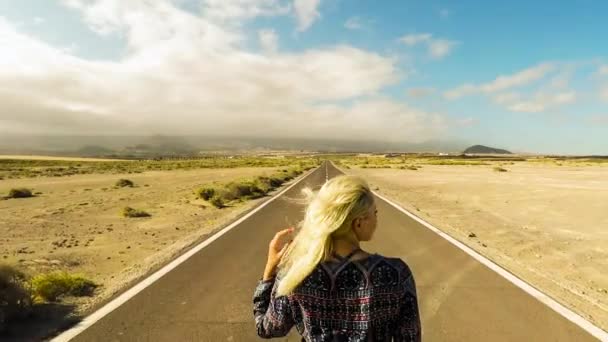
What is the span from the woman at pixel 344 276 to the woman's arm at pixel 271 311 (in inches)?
3.1

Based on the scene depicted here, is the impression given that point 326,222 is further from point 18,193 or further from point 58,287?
point 18,193

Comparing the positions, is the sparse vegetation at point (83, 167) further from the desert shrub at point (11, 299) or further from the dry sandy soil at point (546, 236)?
the desert shrub at point (11, 299)

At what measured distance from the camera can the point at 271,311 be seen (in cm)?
221

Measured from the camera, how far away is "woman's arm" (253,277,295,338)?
2162 mm

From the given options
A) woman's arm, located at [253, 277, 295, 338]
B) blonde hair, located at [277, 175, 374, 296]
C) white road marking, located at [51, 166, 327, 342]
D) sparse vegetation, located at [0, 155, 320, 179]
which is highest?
blonde hair, located at [277, 175, 374, 296]

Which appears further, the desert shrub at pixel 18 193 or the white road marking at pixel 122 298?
the desert shrub at pixel 18 193

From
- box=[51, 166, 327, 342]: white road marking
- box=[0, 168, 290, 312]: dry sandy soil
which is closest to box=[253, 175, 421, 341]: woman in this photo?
box=[51, 166, 327, 342]: white road marking

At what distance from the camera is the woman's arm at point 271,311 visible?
216 cm

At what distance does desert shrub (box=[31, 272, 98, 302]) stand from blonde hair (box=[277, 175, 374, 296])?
5.71 m

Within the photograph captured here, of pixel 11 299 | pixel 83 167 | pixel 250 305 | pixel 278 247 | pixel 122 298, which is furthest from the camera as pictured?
pixel 83 167

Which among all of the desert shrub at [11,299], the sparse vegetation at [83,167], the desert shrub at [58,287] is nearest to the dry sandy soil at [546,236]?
the desert shrub at [58,287]

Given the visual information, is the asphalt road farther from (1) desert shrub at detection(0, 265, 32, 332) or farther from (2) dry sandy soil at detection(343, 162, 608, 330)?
(1) desert shrub at detection(0, 265, 32, 332)

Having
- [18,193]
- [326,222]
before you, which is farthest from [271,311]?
[18,193]

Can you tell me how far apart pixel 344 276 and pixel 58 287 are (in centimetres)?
600
